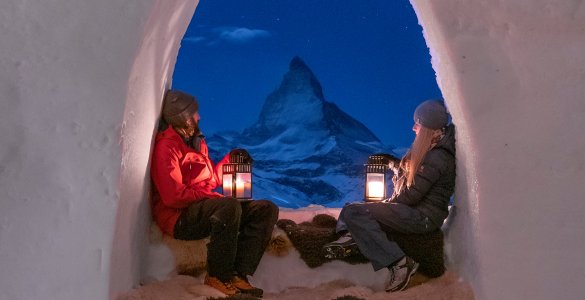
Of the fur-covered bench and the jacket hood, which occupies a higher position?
the jacket hood

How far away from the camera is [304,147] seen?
10.5 m

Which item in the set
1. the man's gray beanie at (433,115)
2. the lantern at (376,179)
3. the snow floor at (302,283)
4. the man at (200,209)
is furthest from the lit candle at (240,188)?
the man's gray beanie at (433,115)

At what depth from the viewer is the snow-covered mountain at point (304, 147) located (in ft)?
33.2

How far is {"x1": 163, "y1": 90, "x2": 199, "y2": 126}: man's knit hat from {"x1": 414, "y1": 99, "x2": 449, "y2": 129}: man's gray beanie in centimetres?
145

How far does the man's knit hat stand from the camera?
4.89m

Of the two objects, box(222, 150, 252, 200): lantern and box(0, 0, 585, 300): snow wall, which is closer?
box(0, 0, 585, 300): snow wall

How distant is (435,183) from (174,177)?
5.24 ft

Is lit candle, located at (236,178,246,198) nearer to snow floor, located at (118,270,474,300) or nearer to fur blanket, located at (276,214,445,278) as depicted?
fur blanket, located at (276,214,445,278)

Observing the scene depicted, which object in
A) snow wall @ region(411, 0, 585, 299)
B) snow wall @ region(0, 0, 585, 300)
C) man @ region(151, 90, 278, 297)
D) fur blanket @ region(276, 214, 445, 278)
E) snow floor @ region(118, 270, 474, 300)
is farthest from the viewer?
fur blanket @ region(276, 214, 445, 278)

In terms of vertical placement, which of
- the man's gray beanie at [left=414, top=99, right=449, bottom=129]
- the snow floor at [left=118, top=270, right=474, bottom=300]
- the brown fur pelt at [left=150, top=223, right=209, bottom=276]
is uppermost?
the man's gray beanie at [left=414, top=99, right=449, bottom=129]

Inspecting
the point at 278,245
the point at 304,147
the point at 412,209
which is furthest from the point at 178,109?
the point at 304,147

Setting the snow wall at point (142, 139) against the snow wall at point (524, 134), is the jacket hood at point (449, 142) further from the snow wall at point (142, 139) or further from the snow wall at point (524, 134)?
the snow wall at point (524, 134)

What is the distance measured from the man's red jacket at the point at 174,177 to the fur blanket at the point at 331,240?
609mm

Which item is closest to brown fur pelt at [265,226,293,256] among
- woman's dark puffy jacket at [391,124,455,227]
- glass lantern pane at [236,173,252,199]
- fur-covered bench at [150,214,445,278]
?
fur-covered bench at [150,214,445,278]
